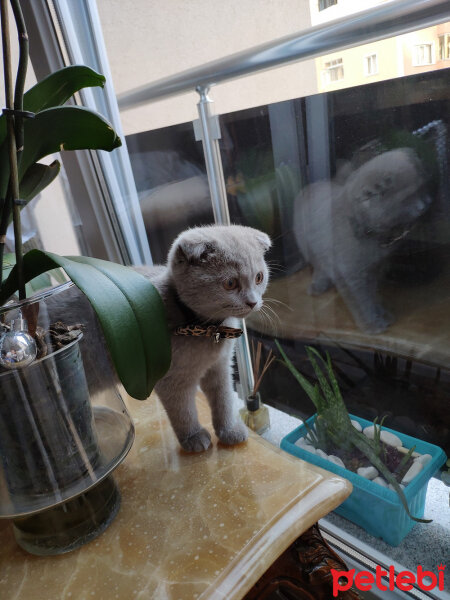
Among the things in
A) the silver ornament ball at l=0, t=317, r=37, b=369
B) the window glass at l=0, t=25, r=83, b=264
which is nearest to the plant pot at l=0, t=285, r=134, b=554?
the silver ornament ball at l=0, t=317, r=37, b=369

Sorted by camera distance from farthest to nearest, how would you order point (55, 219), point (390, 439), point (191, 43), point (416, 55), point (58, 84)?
1. point (55, 219)
2. point (191, 43)
3. point (390, 439)
4. point (416, 55)
5. point (58, 84)

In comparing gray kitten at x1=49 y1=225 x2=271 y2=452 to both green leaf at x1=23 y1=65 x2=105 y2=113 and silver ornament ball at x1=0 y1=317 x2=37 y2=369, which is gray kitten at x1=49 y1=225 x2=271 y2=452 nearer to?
silver ornament ball at x1=0 y1=317 x2=37 y2=369

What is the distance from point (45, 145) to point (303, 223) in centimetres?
58

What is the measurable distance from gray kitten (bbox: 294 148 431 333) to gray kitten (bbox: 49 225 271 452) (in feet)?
0.85

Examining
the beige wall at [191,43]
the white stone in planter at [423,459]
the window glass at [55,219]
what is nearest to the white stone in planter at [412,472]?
the white stone in planter at [423,459]

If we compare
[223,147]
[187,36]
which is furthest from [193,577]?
[187,36]

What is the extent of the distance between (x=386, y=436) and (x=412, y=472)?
0.29 feet

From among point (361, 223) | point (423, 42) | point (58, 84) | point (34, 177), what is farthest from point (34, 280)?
point (423, 42)

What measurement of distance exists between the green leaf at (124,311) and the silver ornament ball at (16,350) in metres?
0.09

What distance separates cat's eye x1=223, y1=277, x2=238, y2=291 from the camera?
2.03 feet

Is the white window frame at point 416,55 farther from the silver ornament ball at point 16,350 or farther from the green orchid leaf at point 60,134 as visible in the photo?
the silver ornament ball at point 16,350

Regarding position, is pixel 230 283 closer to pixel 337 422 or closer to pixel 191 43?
pixel 337 422

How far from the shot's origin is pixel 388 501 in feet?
2.52

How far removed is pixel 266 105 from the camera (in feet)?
2.89
